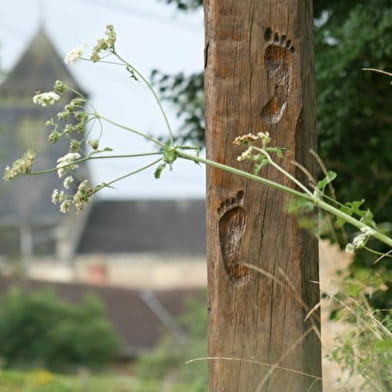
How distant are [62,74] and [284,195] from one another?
265 ft

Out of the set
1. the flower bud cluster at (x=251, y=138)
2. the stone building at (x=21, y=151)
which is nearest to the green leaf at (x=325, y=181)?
the flower bud cluster at (x=251, y=138)

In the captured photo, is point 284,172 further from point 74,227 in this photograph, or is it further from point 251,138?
point 74,227

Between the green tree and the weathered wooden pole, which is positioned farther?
the green tree

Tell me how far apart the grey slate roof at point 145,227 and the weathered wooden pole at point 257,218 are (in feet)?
246

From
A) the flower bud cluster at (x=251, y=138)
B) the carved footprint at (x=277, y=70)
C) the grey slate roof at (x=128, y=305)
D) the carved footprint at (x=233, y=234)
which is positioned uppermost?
the carved footprint at (x=277, y=70)

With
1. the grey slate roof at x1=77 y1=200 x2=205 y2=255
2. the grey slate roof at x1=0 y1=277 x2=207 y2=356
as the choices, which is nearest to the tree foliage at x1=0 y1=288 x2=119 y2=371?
the grey slate roof at x1=0 y1=277 x2=207 y2=356

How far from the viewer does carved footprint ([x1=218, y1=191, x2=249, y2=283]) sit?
3.42 metres

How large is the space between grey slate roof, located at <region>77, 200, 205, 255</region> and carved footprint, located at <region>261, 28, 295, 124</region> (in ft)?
246

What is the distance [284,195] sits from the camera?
3.46 meters

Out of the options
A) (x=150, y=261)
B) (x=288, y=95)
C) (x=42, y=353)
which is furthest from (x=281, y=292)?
(x=150, y=261)

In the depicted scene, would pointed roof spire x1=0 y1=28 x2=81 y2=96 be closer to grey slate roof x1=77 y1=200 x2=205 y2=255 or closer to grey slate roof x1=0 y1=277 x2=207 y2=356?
grey slate roof x1=77 y1=200 x2=205 y2=255

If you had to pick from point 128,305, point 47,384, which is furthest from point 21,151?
point 47,384

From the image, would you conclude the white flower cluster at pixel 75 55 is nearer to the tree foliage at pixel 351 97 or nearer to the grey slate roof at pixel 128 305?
the tree foliage at pixel 351 97

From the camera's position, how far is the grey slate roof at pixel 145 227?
8050 centimetres
